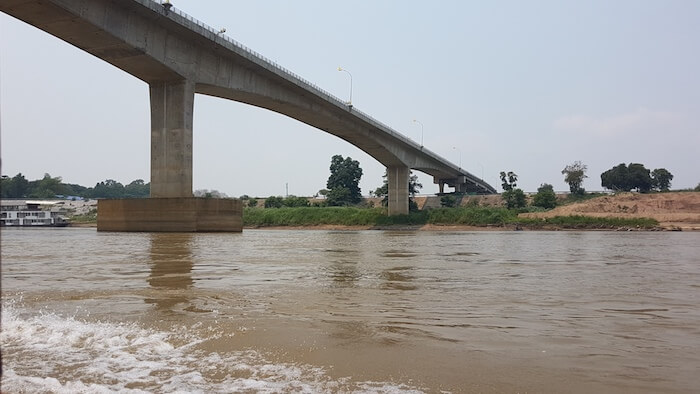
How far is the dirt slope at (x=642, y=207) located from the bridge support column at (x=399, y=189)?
17110 millimetres

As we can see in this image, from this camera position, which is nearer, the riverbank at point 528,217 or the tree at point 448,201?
the riverbank at point 528,217

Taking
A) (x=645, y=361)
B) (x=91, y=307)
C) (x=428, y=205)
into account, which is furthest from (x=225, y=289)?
(x=428, y=205)

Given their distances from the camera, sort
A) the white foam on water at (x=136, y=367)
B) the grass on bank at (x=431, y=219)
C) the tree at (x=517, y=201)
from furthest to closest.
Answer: the tree at (x=517, y=201) → the grass on bank at (x=431, y=219) → the white foam on water at (x=136, y=367)

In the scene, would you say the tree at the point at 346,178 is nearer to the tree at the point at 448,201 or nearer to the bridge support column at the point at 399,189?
the tree at the point at 448,201

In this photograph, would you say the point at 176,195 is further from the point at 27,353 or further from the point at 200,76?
the point at 27,353

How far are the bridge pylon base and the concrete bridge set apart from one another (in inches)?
45.1

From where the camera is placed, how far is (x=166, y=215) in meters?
36.4

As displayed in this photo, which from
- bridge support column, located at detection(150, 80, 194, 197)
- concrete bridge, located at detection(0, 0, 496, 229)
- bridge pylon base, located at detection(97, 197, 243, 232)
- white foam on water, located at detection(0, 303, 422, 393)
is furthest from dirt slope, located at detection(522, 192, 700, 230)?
white foam on water, located at detection(0, 303, 422, 393)

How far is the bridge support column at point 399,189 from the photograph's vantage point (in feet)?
256

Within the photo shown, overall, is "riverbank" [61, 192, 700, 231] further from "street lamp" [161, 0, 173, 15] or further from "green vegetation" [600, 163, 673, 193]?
"street lamp" [161, 0, 173, 15]

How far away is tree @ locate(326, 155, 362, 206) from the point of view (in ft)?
359

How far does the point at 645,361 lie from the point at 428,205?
96.3m

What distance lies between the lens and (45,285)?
9820 mm

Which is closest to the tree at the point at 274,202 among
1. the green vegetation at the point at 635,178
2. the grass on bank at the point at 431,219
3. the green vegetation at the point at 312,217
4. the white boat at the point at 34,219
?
the grass on bank at the point at 431,219
